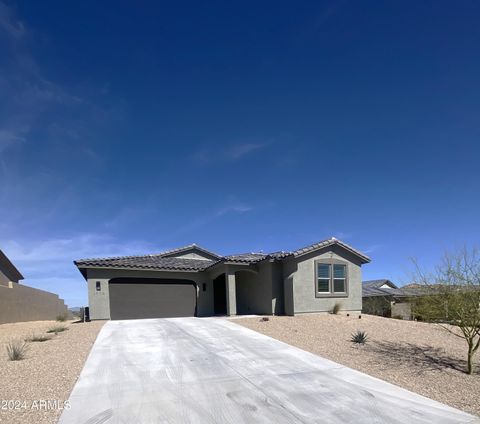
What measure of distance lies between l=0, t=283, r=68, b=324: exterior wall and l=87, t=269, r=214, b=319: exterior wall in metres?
5.10

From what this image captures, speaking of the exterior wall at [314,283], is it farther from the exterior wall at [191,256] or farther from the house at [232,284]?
the exterior wall at [191,256]

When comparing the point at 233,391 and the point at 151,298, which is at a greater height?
the point at 233,391

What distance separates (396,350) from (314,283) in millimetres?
8744

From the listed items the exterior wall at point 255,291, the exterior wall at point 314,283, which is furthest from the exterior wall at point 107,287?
the exterior wall at point 314,283

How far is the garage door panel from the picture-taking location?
20.7 metres

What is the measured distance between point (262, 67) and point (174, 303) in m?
14.3

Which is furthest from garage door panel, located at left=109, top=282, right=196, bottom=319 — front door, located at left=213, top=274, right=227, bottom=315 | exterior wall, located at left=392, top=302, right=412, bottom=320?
exterior wall, located at left=392, top=302, right=412, bottom=320

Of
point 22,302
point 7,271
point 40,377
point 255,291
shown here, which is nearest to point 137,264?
point 255,291

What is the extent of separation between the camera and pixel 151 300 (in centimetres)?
2166

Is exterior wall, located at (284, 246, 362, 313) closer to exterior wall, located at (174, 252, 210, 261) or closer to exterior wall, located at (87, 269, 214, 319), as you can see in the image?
exterior wall, located at (87, 269, 214, 319)

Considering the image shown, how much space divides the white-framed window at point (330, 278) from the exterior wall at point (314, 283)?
0.22 metres

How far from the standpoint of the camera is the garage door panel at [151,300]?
20.7 m

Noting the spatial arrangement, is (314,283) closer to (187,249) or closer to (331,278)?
(331,278)

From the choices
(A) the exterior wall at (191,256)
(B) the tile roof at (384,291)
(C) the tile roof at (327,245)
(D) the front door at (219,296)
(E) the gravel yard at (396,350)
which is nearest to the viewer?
(E) the gravel yard at (396,350)
